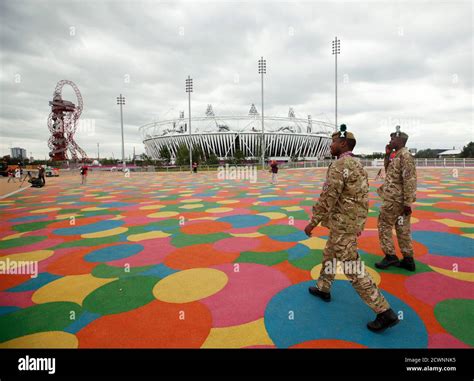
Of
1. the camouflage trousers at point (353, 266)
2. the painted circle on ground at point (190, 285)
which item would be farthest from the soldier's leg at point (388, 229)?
the painted circle on ground at point (190, 285)

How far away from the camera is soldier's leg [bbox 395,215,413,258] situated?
416 centimetres

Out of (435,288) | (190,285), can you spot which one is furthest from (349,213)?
(190,285)

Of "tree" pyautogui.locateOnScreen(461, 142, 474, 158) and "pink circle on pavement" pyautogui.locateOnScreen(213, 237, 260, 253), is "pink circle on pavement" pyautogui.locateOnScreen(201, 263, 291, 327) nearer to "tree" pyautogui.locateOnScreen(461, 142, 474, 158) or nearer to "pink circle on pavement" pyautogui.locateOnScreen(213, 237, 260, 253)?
"pink circle on pavement" pyautogui.locateOnScreen(213, 237, 260, 253)

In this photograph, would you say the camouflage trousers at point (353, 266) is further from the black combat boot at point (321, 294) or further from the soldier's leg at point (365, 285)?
the black combat boot at point (321, 294)

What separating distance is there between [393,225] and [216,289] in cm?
284

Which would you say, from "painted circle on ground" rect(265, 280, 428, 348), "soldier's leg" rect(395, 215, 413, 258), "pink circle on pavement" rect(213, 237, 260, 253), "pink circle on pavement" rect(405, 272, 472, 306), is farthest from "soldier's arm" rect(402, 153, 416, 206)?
"pink circle on pavement" rect(213, 237, 260, 253)

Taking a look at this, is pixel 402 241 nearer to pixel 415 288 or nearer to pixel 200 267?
pixel 415 288

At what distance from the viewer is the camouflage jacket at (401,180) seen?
3949mm

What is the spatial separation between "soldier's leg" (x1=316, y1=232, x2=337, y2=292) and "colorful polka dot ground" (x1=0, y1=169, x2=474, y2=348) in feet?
0.70

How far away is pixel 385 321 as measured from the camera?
8.93 feet

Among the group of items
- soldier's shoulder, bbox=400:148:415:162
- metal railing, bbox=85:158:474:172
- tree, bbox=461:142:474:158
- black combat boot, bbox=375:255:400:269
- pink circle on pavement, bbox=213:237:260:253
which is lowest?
pink circle on pavement, bbox=213:237:260:253

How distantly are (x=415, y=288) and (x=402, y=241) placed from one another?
0.79m
